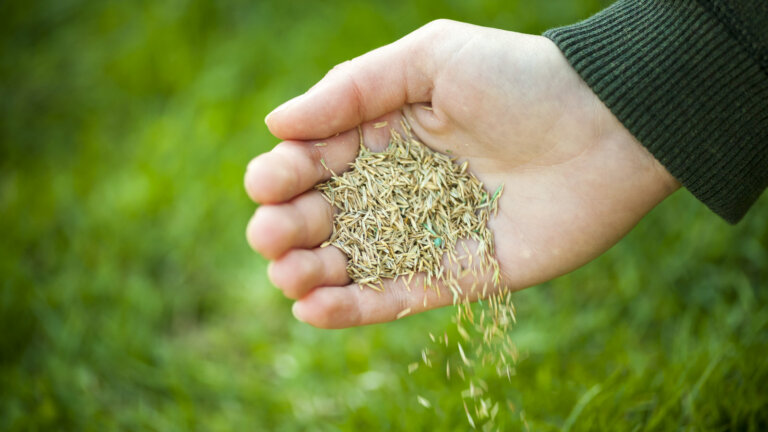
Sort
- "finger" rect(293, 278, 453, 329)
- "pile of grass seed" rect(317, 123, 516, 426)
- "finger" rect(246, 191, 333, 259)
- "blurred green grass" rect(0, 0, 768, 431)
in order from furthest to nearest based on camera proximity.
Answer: "blurred green grass" rect(0, 0, 768, 431) < "pile of grass seed" rect(317, 123, 516, 426) < "finger" rect(293, 278, 453, 329) < "finger" rect(246, 191, 333, 259)

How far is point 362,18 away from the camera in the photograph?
407 centimetres

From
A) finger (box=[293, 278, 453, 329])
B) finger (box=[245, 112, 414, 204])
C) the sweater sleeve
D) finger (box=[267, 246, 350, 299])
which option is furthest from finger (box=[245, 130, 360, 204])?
the sweater sleeve

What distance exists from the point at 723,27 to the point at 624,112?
1.28ft

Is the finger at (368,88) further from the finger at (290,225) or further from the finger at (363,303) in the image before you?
the finger at (363,303)

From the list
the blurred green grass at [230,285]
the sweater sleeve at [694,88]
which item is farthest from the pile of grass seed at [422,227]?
the sweater sleeve at [694,88]

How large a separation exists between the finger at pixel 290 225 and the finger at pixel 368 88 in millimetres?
238

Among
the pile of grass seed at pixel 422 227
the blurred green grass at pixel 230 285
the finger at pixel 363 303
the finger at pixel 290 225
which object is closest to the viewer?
the finger at pixel 290 225

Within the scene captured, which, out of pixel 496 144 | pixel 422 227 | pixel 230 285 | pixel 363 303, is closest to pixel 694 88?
pixel 496 144

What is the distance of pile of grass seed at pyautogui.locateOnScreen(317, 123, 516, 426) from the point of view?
2082mm

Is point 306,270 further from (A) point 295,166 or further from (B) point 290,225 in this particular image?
(A) point 295,166

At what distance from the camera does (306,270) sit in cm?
187

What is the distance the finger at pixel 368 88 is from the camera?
1949 millimetres

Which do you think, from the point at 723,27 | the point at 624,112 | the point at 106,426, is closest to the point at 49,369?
the point at 106,426

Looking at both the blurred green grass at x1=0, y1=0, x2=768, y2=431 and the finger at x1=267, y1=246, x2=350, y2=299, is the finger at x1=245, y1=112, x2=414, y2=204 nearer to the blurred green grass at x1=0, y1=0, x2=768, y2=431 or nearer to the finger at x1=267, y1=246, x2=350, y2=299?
the finger at x1=267, y1=246, x2=350, y2=299
